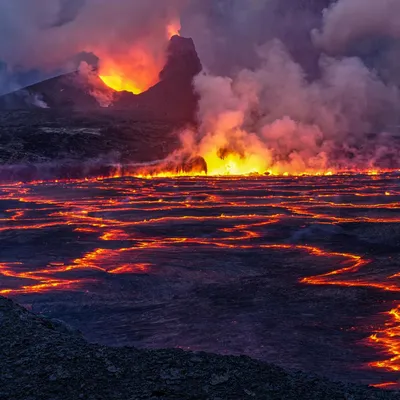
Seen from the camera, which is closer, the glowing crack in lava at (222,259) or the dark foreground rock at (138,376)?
the dark foreground rock at (138,376)

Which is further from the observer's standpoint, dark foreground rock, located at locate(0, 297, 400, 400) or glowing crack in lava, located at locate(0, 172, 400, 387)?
glowing crack in lava, located at locate(0, 172, 400, 387)

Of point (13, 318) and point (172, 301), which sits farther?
point (172, 301)

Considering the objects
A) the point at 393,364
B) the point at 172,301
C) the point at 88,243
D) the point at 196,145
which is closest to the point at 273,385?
the point at 393,364

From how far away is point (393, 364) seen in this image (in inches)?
445

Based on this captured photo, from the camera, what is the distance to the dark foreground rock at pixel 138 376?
27.3 ft

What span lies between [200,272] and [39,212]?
94.3ft

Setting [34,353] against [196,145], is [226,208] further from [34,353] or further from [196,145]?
[196,145]

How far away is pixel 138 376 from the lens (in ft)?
29.5

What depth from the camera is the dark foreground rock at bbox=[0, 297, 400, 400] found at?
27.3 ft

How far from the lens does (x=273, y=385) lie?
8719mm

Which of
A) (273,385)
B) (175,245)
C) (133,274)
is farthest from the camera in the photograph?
(175,245)

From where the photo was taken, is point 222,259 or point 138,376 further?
point 222,259

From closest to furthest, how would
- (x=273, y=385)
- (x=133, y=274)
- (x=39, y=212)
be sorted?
(x=273, y=385)
(x=133, y=274)
(x=39, y=212)

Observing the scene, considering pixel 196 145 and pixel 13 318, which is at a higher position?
pixel 196 145
